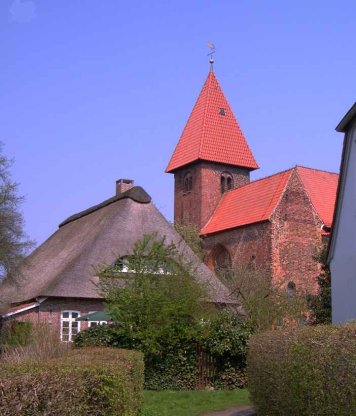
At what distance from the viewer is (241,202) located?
180 feet

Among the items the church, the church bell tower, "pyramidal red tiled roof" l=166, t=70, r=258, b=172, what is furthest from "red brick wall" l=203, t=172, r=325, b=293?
"pyramidal red tiled roof" l=166, t=70, r=258, b=172

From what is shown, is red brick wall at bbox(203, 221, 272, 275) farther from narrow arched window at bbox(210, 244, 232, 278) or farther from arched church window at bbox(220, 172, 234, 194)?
arched church window at bbox(220, 172, 234, 194)

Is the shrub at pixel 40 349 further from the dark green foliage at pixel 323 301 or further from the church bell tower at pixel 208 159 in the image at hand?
the church bell tower at pixel 208 159

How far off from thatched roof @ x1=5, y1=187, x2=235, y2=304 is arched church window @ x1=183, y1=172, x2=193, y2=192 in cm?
1914

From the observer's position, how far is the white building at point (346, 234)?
2111 cm

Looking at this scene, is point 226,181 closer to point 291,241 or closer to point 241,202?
point 241,202

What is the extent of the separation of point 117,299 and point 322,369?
43.7ft

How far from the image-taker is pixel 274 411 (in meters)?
12.2

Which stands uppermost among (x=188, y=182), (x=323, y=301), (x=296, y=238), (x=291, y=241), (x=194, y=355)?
(x=188, y=182)

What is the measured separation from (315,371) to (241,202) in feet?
151

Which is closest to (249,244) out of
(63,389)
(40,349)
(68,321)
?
(68,321)

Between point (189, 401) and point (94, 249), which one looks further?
point (94, 249)

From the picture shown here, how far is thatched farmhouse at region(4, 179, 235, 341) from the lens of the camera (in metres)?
31.6

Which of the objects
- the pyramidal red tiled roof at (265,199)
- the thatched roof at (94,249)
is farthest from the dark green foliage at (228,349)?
the pyramidal red tiled roof at (265,199)
